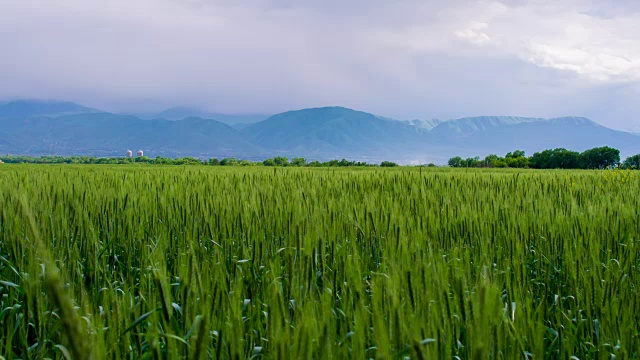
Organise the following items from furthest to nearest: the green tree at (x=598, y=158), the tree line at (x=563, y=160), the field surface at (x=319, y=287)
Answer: the green tree at (x=598, y=158), the tree line at (x=563, y=160), the field surface at (x=319, y=287)

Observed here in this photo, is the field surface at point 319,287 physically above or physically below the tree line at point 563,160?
below

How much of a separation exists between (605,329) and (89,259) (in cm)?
241

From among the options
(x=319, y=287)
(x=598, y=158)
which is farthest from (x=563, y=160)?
(x=319, y=287)

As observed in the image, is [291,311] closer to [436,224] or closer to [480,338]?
[480,338]

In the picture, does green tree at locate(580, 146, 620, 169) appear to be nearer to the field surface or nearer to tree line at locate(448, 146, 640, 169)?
tree line at locate(448, 146, 640, 169)

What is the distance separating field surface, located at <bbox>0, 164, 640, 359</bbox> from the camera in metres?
1.19

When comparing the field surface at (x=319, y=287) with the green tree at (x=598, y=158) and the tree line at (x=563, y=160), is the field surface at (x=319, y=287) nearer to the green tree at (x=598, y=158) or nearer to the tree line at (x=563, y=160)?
the tree line at (x=563, y=160)

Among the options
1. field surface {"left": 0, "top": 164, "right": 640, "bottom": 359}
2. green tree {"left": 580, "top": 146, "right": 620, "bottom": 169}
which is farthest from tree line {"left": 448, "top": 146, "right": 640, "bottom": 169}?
field surface {"left": 0, "top": 164, "right": 640, "bottom": 359}

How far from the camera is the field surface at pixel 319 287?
3.89 ft

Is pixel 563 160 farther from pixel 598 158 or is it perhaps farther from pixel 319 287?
pixel 319 287

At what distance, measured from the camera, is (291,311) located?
1837 millimetres

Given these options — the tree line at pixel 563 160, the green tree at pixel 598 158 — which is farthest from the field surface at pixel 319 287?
the green tree at pixel 598 158

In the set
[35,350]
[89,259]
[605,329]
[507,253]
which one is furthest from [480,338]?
[89,259]

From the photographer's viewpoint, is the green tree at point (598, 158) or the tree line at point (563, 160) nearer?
the tree line at point (563, 160)
